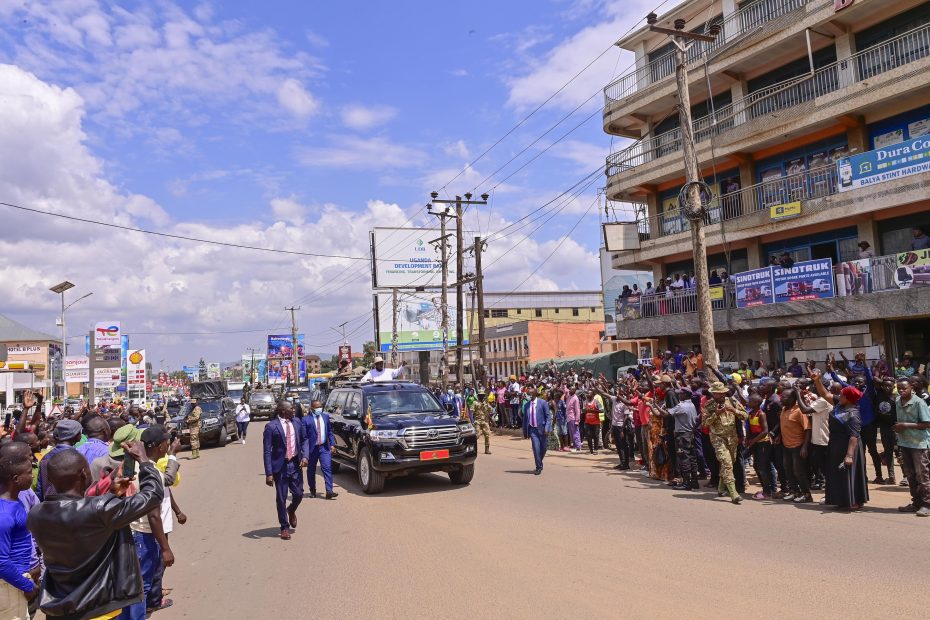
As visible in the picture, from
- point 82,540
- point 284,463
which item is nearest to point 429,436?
point 284,463

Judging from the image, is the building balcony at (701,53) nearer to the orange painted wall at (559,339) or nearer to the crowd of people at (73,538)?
the crowd of people at (73,538)

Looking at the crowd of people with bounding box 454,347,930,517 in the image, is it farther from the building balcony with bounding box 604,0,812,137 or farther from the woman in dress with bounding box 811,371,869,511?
the building balcony with bounding box 604,0,812,137

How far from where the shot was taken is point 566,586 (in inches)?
243

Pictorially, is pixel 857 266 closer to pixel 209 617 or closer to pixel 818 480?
pixel 818 480

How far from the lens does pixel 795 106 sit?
845 inches

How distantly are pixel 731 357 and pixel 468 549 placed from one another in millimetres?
20096

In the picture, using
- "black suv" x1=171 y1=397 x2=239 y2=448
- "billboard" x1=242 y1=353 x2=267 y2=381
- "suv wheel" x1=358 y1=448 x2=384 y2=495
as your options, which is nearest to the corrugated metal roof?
"billboard" x1=242 y1=353 x2=267 y2=381

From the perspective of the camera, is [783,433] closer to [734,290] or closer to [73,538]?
[73,538]

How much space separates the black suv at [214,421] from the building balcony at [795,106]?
1862 centimetres

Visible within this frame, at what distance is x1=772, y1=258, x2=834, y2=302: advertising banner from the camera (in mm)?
19844

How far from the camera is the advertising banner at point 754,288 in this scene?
70.7 ft

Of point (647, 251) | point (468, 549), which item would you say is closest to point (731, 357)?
point (647, 251)

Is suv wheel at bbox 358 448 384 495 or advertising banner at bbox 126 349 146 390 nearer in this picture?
suv wheel at bbox 358 448 384 495

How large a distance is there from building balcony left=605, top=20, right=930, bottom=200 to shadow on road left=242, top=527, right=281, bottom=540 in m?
19.7
